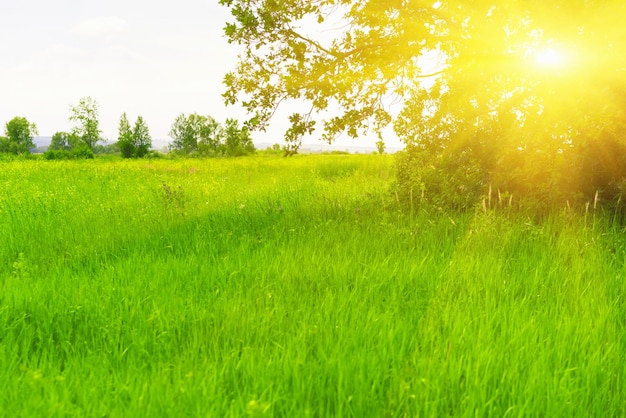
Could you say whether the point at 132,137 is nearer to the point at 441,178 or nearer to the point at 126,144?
the point at 126,144

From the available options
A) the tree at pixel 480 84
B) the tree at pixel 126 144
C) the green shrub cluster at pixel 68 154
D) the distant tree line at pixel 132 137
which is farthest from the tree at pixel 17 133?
the tree at pixel 480 84

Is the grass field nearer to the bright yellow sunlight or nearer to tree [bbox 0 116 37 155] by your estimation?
the bright yellow sunlight

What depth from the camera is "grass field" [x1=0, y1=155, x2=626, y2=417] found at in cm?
248

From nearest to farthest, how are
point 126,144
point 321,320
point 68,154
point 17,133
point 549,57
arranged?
point 321,320 < point 549,57 < point 68,154 < point 126,144 < point 17,133

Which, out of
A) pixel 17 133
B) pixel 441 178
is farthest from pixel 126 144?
pixel 17 133

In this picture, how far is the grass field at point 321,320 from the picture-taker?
2482mm

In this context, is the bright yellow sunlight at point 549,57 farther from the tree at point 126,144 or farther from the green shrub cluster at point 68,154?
the tree at point 126,144

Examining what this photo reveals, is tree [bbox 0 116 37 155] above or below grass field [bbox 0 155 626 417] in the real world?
above

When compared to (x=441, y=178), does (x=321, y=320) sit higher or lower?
lower

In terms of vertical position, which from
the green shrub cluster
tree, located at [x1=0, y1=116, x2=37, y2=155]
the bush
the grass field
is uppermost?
tree, located at [x1=0, y1=116, x2=37, y2=155]

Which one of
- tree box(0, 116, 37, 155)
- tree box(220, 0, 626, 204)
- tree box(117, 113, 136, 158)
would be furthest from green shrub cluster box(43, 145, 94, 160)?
tree box(0, 116, 37, 155)

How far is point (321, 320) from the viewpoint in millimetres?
3299

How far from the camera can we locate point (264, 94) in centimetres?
798

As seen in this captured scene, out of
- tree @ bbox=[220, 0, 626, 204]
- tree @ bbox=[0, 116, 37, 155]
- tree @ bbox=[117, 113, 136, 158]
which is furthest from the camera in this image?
tree @ bbox=[0, 116, 37, 155]
